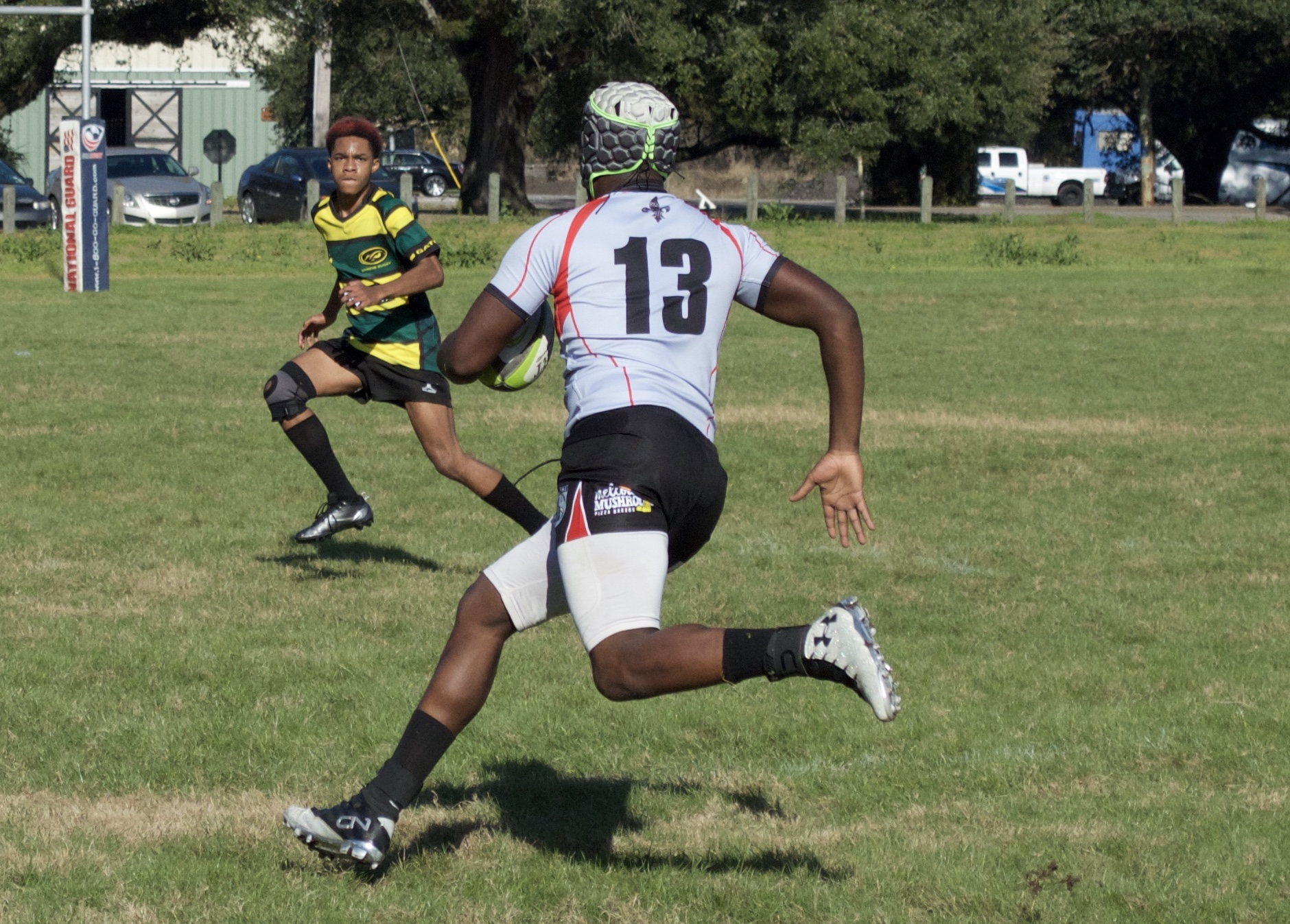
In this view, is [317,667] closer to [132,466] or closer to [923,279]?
[132,466]

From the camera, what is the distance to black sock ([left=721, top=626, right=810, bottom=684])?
373 cm

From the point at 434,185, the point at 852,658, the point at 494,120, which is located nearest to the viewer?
the point at 852,658

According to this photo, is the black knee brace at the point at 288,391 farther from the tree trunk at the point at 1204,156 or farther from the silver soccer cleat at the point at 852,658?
the tree trunk at the point at 1204,156

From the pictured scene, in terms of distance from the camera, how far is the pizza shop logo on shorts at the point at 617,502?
3.89m

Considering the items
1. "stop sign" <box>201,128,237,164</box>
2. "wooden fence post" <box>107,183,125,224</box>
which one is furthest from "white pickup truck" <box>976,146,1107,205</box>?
"wooden fence post" <box>107,183,125,224</box>

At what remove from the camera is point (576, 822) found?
4.79 m

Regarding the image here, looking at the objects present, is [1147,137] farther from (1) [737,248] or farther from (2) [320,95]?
(1) [737,248]

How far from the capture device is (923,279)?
86.6 ft

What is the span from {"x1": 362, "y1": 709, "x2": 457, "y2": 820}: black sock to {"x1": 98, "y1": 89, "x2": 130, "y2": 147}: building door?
62928 millimetres

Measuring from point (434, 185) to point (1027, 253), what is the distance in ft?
93.4

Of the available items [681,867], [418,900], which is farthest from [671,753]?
[418,900]

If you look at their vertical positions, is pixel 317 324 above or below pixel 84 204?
below

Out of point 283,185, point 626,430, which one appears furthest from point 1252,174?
point 626,430

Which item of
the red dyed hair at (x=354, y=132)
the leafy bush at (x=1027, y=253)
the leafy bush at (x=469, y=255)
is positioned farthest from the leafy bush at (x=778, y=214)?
the red dyed hair at (x=354, y=132)
